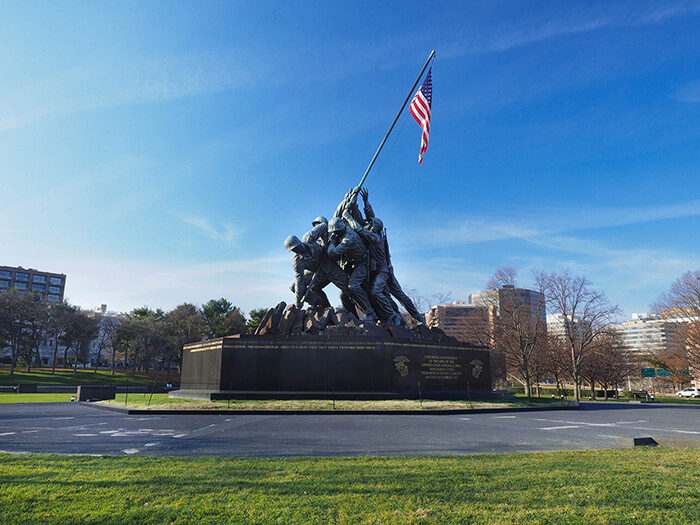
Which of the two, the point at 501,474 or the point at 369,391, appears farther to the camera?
the point at 369,391

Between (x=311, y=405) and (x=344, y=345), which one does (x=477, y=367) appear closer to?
(x=344, y=345)

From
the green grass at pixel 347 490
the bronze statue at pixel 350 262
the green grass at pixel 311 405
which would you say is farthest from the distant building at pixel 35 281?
the green grass at pixel 347 490

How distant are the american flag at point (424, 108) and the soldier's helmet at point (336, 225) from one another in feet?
15.9

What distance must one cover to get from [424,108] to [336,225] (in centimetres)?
698

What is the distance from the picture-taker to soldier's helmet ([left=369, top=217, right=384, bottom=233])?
2462 centimetres

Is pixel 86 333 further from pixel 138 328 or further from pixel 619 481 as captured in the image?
pixel 619 481

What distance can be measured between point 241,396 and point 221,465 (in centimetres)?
1270

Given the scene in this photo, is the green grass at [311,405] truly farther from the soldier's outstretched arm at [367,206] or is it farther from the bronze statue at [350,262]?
the soldier's outstretched arm at [367,206]

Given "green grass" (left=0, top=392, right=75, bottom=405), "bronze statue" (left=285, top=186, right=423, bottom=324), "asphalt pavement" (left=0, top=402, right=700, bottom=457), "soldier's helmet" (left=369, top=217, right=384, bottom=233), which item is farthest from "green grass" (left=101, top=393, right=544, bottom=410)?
"soldier's helmet" (left=369, top=217, right=384, bottom=233)

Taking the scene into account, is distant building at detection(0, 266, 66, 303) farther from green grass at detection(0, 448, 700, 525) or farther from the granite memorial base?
green grass at detection(0, 448, 700, 525)

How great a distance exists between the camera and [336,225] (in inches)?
909

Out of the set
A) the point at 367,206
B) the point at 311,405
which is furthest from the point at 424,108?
the point at 311,405

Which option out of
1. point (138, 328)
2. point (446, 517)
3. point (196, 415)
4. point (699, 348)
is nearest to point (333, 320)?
point (196, 415)

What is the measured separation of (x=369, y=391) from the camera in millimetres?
19328
